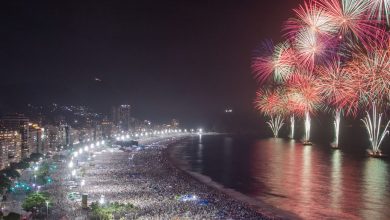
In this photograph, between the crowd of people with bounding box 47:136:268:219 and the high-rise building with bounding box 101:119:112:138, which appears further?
the high-rise building with bounding box 101:119:112:138

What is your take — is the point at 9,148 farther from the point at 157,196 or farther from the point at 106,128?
the point at 106,128

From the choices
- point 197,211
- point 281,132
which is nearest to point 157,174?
point 197,211

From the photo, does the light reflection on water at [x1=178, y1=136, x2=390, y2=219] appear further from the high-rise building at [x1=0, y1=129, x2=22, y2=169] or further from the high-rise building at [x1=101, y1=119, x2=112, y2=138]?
the high-rise building at [x1=101, y1=119, x2=112, y2=138]

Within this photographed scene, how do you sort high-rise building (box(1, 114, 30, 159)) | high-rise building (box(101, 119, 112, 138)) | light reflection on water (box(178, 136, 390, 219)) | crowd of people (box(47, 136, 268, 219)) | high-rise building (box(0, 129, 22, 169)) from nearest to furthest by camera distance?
crowd of people (box(47, 136, 268, 219)) → light reflection on water (box(178, 136, 390, 219)) → high-rise building (box(0, 129, 22, 169)) → high-rise building (box(1, 114, 30, 159)) → high-rise building (box(101, 119, 112, 138))

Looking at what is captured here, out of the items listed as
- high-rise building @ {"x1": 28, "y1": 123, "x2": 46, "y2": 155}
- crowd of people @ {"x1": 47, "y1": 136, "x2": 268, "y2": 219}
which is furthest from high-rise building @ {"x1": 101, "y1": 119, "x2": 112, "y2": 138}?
crowd of people @ {"x1": 47, "y1": 136, "x2": 268, "y2": 219}

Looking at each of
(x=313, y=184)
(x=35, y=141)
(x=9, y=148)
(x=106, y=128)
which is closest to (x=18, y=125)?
(x=35, y=141)

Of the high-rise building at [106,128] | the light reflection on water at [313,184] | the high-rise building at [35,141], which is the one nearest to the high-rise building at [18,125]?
the high-rise building at [35,141]

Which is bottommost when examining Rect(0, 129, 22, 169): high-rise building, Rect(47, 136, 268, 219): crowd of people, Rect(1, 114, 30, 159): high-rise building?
Rect(47, 136, 268, 219): crowd of people

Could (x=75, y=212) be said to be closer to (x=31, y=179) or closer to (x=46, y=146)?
(x=31, y=179)

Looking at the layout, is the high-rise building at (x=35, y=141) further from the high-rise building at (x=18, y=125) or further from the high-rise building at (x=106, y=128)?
the high-rise building at (x=106, y=128)
